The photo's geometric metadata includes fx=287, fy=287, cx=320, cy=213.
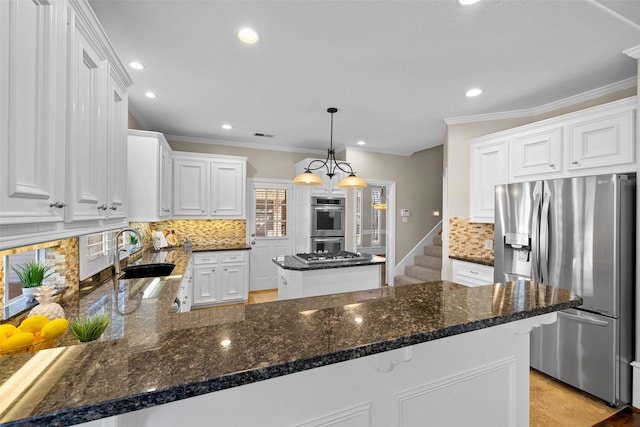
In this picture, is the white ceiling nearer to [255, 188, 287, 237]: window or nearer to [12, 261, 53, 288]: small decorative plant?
[12, 261, 53, 288]: small decorative plant

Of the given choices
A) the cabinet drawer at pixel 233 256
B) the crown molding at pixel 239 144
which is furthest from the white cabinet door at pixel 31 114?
the crown molding at pixel 239 144

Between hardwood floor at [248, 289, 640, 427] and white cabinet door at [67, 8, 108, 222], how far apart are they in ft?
9.91

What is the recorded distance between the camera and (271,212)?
17.3 feet

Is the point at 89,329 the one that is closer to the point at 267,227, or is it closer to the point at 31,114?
the point at 31,114

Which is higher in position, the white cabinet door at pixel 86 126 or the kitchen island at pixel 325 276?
the white cabinet door at pixel 86 126

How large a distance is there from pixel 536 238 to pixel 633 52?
1570 mm

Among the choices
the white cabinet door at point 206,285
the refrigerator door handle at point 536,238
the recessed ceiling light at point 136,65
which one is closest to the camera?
the recessed ceiling light at point 136,65

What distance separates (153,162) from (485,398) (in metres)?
3.55

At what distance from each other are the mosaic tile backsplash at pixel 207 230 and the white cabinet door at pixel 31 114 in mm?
3789

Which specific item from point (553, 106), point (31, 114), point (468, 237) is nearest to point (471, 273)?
point (468, 237)

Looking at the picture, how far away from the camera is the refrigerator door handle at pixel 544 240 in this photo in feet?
8.27

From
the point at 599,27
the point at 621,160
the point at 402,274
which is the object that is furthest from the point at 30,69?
the point at 402,274

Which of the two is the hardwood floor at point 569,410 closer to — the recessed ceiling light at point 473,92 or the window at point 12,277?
the recessed ceiling light at point 473,92

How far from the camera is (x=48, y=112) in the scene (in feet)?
3.12
